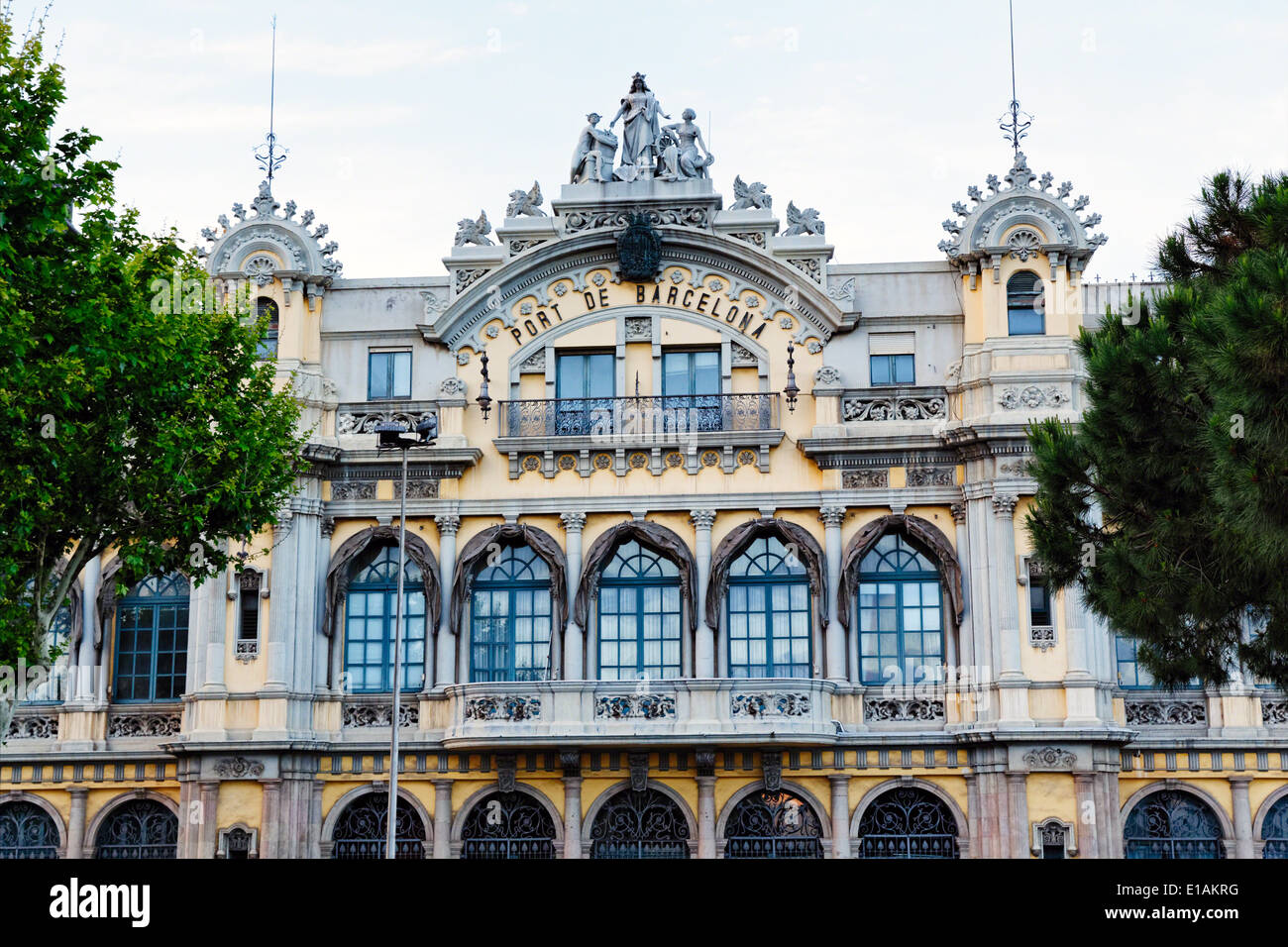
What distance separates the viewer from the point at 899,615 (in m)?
32.9

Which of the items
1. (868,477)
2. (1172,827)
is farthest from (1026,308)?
(1172,827)

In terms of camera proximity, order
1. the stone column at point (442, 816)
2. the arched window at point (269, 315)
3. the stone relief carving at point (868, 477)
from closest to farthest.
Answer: the stone column at point (442, 816) → the stone relief carving at point (868, 477) → the arched window at point (269, 315)

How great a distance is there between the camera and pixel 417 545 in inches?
1329

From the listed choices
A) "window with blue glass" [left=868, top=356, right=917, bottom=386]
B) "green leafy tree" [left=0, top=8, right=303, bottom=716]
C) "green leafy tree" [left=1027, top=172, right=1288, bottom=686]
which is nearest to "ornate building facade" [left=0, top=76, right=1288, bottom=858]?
"window with blue glass" [left=868, top=356, right=917, bottom=386]

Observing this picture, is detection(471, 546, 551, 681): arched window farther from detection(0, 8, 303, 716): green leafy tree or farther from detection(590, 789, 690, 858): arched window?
detection(0, 8, 303, 716): green leafy tree

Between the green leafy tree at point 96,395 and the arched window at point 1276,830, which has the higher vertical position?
the green leafy tree at point 96,395

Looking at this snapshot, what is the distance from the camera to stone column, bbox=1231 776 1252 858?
3114 cm

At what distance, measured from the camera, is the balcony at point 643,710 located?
31.2 metres

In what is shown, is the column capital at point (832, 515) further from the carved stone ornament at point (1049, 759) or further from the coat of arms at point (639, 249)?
the coat of arms at point (639, 249)

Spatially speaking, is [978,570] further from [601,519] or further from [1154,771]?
[601,519]

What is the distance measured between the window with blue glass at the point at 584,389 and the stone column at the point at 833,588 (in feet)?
16.7

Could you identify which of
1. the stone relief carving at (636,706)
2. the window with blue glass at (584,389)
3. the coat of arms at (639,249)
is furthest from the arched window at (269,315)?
the stone relief carving at (636,706)

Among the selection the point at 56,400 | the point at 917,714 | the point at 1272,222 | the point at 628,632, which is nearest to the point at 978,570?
the point at 917,714

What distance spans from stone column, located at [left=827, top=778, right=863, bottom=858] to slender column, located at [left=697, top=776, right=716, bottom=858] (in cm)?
231
